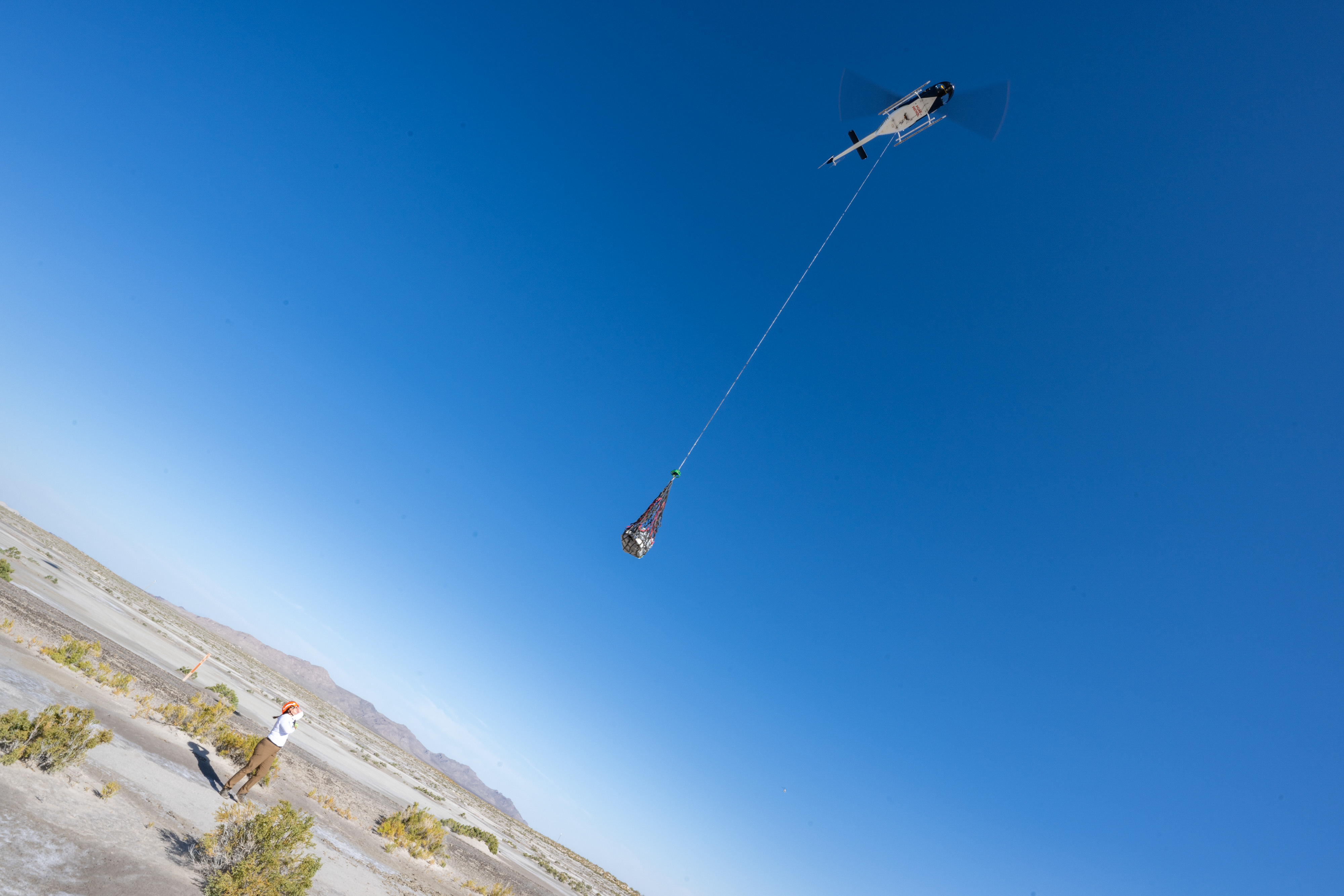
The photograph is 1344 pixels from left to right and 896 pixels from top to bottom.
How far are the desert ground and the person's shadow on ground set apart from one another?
6cm

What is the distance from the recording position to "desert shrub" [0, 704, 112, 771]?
8719mm

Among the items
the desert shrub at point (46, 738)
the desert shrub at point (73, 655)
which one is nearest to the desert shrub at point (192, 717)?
the desert shrub at point (73, 655)

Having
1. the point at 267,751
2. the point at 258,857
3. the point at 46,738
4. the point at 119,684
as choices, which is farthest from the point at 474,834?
the point at 46,738

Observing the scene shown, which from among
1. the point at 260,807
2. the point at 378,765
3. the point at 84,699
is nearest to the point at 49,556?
the point at 378,765

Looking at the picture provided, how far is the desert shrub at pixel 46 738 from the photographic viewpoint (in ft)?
28.6

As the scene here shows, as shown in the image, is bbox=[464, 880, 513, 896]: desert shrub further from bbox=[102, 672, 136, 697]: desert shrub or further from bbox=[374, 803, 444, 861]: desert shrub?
bbox=[102, 672, 136, 697]: desert shrub

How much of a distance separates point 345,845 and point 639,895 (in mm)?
54759

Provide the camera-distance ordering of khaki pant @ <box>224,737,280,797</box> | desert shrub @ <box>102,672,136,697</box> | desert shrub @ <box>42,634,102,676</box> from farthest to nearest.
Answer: desert shrub @ <box>102,672,136,697</box> < desert shrub @ <box>42,634,102,676</box> < khaki pant @ <box>224,737,280,797</box>

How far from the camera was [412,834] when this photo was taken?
1722cm

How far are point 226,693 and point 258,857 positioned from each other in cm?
1738

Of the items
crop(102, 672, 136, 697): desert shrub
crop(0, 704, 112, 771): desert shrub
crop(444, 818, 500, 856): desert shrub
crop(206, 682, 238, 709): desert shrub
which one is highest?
crop(0, 704, 112, 771): desert shrub

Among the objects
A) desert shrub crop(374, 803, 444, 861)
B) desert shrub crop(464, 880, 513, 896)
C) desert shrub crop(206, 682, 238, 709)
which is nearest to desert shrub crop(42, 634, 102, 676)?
desert shrub crop(206, 682, 238, 709)

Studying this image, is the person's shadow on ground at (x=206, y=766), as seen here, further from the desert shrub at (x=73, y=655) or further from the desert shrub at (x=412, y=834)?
the desert shrub at (x=412, y=834)

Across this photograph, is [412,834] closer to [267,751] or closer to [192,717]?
[192,717]
